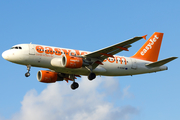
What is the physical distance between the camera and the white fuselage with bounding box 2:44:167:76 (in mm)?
39062

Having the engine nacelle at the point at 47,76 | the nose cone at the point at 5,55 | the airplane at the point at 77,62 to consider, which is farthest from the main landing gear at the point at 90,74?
the nose cone at the point at 5,55

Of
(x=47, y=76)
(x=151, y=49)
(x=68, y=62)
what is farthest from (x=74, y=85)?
(x=151, y=49)

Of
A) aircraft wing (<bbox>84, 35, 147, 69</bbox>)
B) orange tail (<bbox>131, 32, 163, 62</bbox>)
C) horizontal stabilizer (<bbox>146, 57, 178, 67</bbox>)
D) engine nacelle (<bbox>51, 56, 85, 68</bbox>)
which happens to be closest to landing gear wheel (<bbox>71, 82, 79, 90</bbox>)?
aircraft wing (<bbox>84, 35, 147, 69</bbox>)

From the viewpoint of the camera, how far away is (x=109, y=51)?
3981 cm

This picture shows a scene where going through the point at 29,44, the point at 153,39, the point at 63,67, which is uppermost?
the point at 153,39

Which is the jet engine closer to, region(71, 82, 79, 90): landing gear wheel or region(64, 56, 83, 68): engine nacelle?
region(64, 56, 83, 68): engine nacelle

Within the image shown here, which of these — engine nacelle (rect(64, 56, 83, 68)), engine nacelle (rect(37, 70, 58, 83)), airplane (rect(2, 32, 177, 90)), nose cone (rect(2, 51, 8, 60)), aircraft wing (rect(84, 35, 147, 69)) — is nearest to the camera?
aircraft wing (rect(84, 35, 147, 69))

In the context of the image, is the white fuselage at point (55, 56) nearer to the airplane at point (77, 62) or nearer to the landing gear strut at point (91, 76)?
the airplane at point (77, 62)

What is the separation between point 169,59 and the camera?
42469mm

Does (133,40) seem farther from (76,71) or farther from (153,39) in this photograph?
(153,39)

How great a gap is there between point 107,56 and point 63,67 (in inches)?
220

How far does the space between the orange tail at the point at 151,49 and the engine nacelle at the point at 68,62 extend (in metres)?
11.0

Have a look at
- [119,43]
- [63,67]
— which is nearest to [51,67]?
[63,67]

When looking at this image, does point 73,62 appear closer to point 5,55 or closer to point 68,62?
point 68,62
